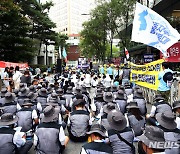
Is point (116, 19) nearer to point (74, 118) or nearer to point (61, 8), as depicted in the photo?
point (74, 118)

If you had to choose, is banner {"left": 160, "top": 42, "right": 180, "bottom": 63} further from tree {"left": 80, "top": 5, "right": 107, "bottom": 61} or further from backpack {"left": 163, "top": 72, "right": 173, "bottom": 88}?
tree {"left": 80, "top": 5, "right": 107, "bottom": 61}

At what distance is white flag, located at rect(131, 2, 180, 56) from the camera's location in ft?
25.8

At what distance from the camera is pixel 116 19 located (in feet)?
103

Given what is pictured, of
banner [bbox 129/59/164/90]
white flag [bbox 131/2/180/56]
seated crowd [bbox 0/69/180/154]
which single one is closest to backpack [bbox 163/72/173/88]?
white flag [bbox 131/2/180/56]

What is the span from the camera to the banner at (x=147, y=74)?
11162 mm

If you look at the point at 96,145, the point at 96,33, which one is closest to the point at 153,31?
the point at 96,145

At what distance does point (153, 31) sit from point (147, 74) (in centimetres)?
430

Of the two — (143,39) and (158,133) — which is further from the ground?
(143,39)

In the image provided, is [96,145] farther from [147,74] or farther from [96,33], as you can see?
[96,33]

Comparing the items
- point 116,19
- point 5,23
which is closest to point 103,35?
point 116,19

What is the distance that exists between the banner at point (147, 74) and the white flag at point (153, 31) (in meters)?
2.78

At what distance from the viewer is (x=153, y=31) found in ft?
26.8

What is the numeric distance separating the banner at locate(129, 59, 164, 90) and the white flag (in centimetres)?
278

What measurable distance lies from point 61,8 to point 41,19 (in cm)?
9303
